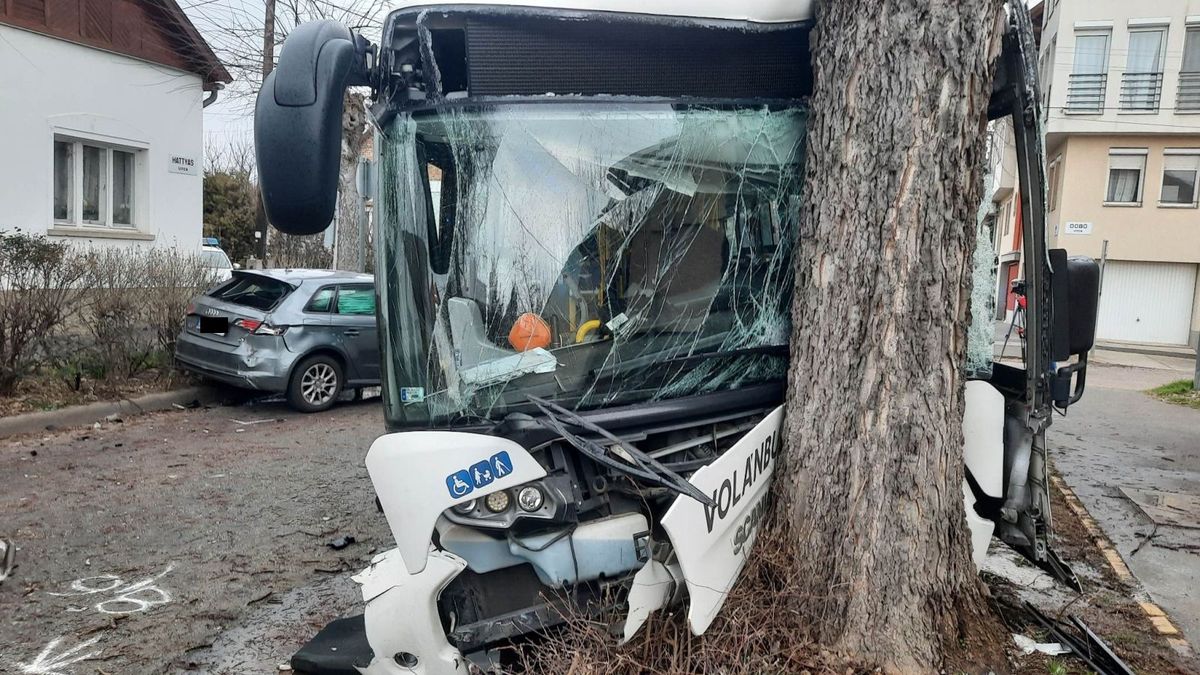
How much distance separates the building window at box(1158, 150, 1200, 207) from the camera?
85.2 feet

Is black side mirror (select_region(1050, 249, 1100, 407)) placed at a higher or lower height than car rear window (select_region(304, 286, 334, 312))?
higher

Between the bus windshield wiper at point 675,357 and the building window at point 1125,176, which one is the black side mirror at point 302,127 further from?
the building window at point 1125,176

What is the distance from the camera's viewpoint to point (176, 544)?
5418 mm

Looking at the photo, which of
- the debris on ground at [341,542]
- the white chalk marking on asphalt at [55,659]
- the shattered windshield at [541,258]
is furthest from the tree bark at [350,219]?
the shattered windshield at [541,258]

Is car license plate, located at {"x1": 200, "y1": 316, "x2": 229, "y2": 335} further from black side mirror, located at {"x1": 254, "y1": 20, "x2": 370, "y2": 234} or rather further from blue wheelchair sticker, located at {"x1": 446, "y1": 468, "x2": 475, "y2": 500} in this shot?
blue wheelchair sticker, located at {"x1": 446, "y1": 468, "x2": 475, "y2": 500}

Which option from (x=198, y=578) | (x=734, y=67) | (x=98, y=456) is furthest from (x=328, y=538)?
(x=734, y=67)

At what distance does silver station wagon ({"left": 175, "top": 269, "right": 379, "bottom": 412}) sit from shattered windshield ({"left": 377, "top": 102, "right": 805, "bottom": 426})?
6.51 m

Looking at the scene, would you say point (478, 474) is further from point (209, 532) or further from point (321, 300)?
point (321, 300)

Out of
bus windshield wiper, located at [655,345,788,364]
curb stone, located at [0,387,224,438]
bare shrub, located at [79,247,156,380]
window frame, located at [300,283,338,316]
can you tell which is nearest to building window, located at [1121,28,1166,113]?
window frame, located at [300,283,338,316]

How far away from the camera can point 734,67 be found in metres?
3.20

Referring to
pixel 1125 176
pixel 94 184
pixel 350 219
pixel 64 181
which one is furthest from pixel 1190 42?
pixel 64 181

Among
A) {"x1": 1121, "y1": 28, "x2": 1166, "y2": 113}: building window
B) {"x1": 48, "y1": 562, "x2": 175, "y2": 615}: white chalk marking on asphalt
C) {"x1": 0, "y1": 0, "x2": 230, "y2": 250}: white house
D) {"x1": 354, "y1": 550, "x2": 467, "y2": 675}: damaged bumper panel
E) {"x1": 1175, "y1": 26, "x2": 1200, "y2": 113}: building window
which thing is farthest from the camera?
{"x1": 1121, "y1": 28, "x2": 1166, "y2": 113}: building window

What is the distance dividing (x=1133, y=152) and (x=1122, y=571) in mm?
25948

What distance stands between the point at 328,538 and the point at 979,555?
13.1ft
